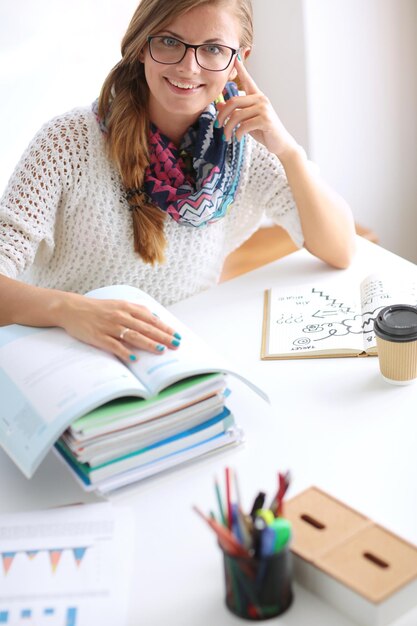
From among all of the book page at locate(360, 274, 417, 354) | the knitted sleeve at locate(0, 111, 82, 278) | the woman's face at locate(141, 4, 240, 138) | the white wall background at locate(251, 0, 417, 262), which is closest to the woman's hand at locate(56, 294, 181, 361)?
the knitted sleeve at locate(0, 111, 82, 278)

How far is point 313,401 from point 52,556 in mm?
467

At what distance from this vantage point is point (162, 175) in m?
1.66

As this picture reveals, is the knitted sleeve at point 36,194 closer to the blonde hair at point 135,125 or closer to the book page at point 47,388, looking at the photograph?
the blonde hair at point 135,125

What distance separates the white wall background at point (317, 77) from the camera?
252cm

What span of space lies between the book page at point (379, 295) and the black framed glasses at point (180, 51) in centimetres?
50

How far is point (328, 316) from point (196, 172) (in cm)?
43

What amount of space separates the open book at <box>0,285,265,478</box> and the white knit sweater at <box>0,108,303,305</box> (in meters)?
0.34

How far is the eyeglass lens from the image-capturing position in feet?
5.02

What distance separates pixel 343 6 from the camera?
270cm

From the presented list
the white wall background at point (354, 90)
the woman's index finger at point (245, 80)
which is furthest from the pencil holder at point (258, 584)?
the white wall background at point (354, 90)

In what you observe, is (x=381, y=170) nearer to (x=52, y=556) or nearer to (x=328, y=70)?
(x=328, y=70)

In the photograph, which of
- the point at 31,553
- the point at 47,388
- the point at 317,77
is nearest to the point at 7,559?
the point at 31,553

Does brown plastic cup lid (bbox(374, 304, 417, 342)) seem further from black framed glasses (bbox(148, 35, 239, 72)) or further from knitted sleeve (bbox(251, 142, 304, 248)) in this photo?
black framed glasses (bbox(148, 35, 239, 72))

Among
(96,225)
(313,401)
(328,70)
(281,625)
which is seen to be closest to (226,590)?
(281,625)
